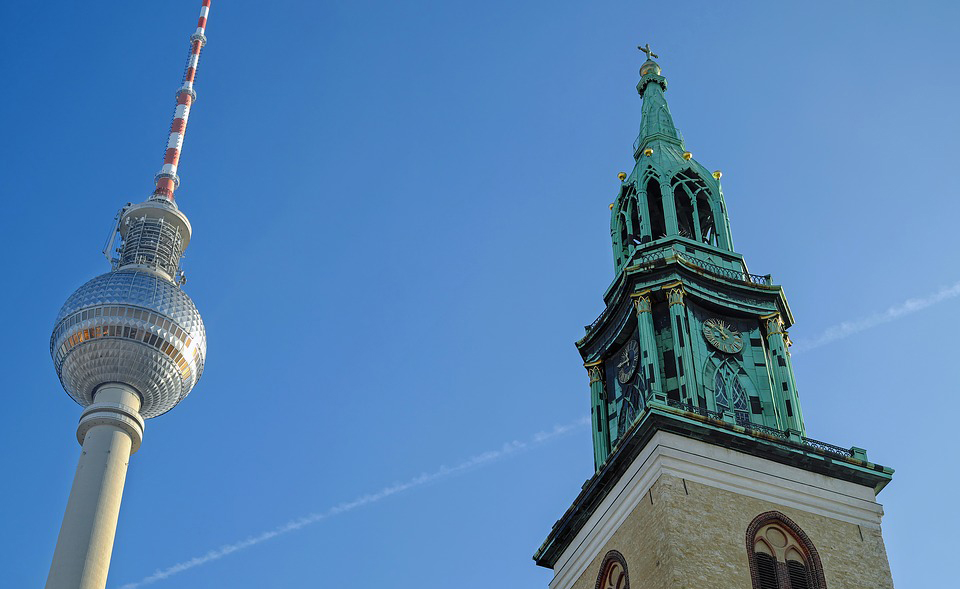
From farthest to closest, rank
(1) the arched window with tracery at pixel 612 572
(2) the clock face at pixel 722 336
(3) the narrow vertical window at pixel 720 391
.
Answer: (2) the clock face at pixel 722 336
(3) the narrow vertical window at pixel 720 391
(1) the arched window with tracery at pixel 612 572

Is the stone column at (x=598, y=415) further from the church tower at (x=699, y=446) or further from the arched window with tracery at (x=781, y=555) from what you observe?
the arched window with tracery at (x=781, y=555)

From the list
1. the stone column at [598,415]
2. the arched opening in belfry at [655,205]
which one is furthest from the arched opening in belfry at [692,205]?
the stone column at [598,415]

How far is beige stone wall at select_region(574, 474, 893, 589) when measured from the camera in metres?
32.5

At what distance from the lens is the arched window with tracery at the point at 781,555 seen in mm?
33500

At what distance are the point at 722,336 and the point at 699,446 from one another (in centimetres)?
598

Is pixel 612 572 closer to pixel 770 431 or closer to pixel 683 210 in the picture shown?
pixel 770 431

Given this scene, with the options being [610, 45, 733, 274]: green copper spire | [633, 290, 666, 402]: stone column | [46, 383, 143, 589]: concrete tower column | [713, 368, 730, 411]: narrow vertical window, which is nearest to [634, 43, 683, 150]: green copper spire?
[610, 45, 733, 274]: green copper spire

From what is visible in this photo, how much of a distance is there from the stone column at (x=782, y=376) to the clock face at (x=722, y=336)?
3.84ft

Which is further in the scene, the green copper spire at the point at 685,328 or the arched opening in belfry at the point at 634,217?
the arched opening in belfry at the point at 634,217

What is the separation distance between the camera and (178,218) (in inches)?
3748

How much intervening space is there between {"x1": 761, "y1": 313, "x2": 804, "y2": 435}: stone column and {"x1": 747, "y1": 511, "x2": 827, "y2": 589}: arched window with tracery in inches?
174

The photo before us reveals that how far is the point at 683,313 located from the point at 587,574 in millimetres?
9144

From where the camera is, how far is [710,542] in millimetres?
33344

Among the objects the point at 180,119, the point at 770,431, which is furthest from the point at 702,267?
the point at 180,119
